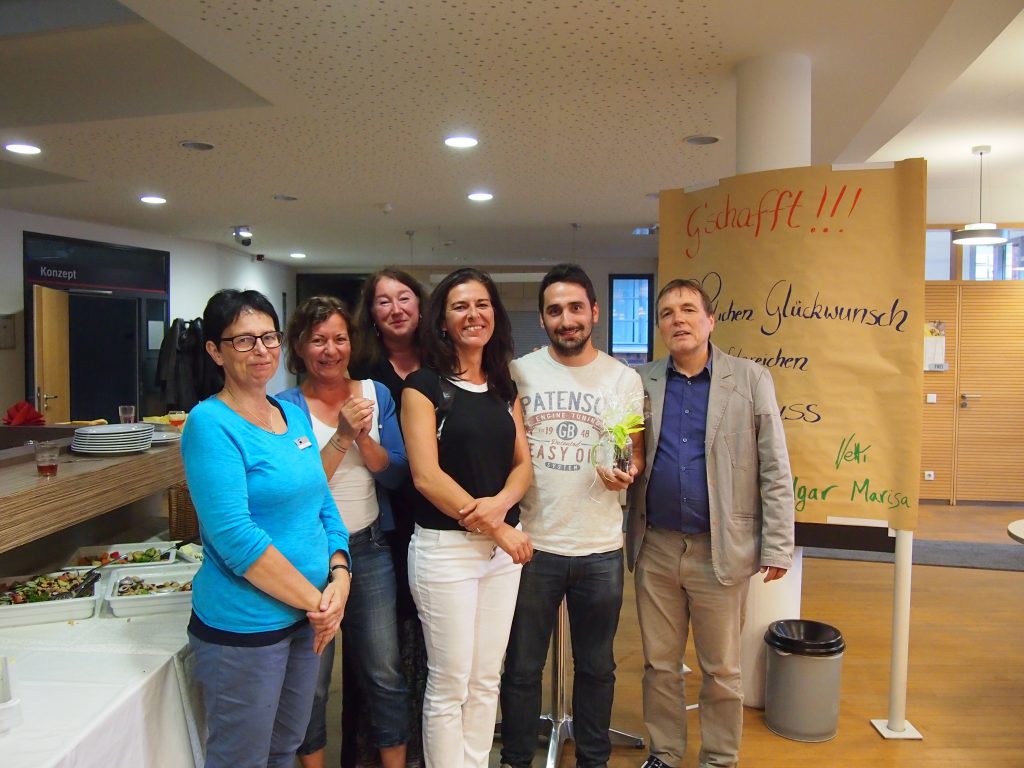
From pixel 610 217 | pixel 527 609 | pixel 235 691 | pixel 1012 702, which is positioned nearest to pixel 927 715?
pixel 1012 702

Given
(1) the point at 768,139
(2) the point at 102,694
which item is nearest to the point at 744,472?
(1) the point at 768,139

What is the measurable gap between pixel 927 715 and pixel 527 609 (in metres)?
1.92

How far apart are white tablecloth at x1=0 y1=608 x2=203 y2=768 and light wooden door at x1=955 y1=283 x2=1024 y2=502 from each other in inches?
274

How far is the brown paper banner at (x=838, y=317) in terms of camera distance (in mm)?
2490

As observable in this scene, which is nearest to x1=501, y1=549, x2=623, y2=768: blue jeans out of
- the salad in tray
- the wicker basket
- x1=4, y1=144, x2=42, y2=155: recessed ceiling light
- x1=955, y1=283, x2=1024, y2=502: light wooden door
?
the salad in tray

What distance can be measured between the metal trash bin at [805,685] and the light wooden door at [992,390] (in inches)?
197

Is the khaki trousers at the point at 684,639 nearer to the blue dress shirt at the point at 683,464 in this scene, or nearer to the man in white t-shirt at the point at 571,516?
the blue dress shirt at the point at 683,464

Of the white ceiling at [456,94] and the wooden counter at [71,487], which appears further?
the white ceiling at [456,94]

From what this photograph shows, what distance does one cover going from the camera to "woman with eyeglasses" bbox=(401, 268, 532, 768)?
1.90 metres

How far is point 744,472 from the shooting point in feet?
7.32

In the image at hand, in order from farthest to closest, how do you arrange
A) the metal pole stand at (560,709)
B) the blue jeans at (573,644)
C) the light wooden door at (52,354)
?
the light wooden door at (52,354) < the metal pole stand at (560,709) < the blue jeans at (573,644)

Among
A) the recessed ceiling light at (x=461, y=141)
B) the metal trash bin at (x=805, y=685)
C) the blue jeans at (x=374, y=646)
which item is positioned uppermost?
the recessed ceiling light at (x=461, y=141)

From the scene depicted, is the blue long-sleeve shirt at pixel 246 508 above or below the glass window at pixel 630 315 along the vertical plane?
below

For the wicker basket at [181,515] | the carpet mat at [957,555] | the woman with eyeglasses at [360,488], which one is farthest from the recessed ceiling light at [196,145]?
the carpet mat at [957,555]
